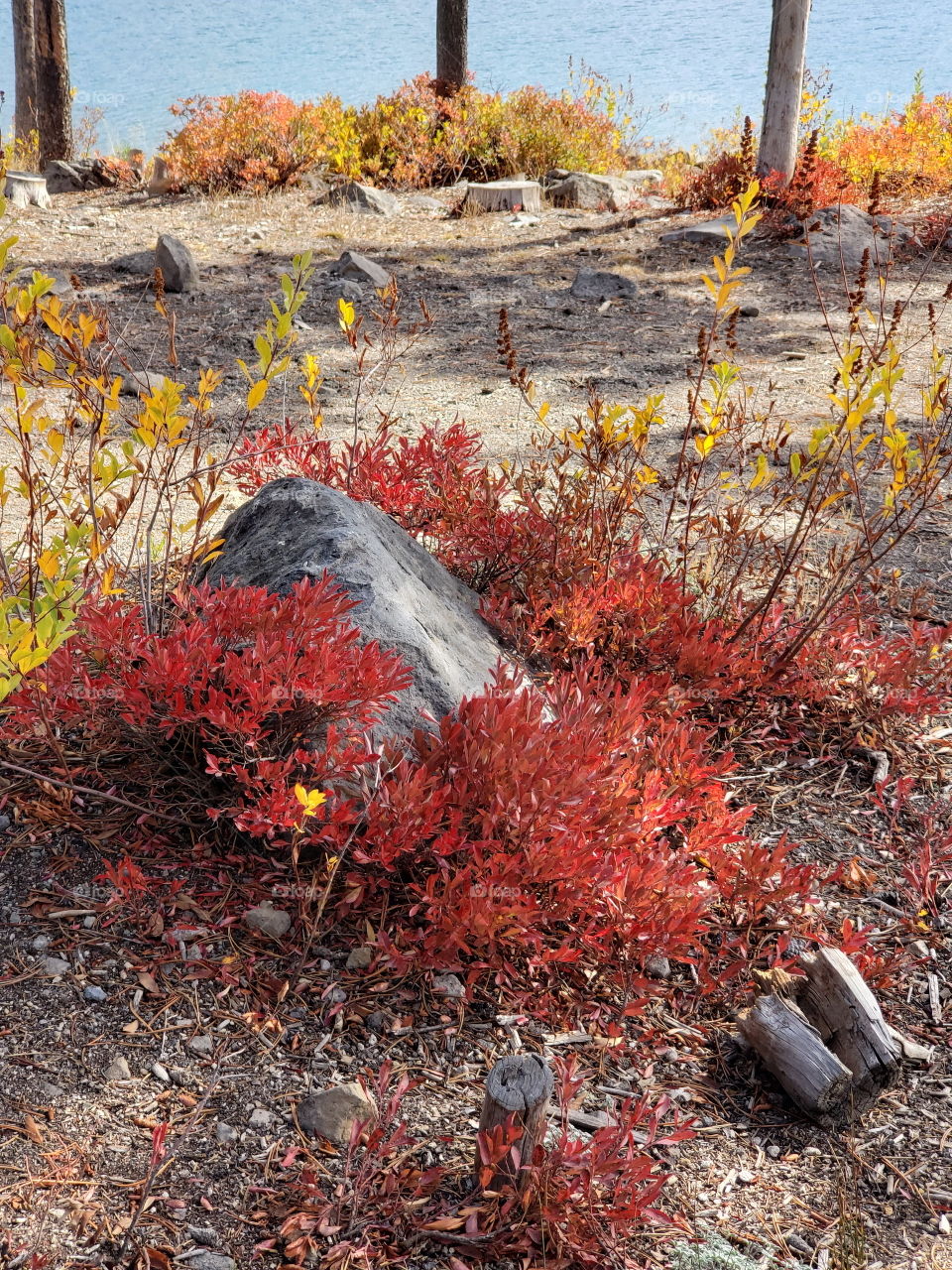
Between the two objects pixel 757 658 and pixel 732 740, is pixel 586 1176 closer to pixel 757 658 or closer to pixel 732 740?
pixel 732 740

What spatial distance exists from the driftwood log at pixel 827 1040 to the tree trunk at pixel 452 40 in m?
14.9

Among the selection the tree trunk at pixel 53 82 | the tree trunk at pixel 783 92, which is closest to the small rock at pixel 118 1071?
the tree trunk at pixel 783 92

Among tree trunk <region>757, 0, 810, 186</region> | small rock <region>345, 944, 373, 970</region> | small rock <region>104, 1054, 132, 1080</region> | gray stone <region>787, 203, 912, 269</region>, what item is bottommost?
small rock <region>104, 1054, 132, 1080</region>

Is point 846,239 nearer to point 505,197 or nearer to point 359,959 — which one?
point 505,197

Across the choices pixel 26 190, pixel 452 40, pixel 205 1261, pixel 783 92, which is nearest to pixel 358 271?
pixel 26 190

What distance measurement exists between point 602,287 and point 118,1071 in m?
8.41

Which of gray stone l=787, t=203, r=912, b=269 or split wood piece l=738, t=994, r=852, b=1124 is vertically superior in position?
Result: gray stone l=787, t=203, r=912, b=269

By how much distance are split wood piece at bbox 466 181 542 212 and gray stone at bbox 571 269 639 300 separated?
309 centimetres

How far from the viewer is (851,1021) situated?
95.0 inches

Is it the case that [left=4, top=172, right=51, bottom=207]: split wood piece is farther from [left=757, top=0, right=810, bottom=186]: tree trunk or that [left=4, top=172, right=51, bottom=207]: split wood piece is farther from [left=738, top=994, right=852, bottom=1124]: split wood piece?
[left=738, top=994, right=852, bottom=1124]: split wood piece

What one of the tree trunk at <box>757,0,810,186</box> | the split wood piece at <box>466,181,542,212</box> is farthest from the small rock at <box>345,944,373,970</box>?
the split wood piece at <box>466,181,542,212</box>

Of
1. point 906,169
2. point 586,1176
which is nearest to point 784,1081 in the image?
point 586,1176

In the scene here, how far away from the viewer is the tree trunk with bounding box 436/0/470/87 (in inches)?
576

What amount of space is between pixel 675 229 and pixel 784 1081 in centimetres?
1017
